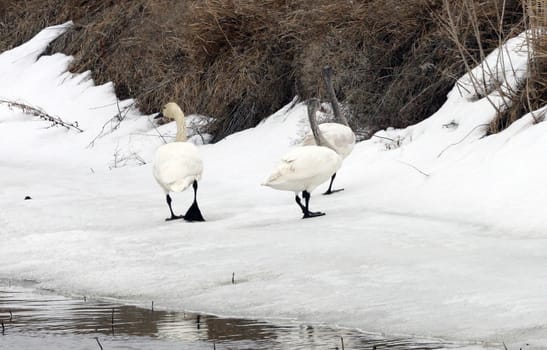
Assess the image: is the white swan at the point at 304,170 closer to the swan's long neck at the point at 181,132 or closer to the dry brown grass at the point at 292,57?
the swan's long neck at the point at 181,132

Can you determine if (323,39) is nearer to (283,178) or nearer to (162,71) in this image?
(162,71)

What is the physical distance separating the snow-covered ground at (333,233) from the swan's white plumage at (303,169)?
1.09 feet

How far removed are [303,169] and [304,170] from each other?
0.01 meters

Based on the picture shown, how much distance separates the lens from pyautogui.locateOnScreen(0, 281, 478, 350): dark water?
5980 millimetres

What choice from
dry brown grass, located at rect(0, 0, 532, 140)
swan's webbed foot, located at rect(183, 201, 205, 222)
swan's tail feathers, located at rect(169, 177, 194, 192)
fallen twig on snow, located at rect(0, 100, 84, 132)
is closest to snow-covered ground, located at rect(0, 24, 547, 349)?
swan's webbed foot, located at rect(183, 201, 205, 222)

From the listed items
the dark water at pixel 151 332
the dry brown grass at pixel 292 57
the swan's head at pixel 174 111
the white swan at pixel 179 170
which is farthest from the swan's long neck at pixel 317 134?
the dark water at pixel 151 332

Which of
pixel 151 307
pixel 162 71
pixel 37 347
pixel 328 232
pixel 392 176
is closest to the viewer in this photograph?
pixel 37 347

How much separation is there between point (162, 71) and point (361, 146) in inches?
207

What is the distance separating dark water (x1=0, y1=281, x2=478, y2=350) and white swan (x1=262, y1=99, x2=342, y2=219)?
279 centimetres

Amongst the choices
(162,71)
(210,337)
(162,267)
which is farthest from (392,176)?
(162,71)

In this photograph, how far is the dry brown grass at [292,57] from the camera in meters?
14.1

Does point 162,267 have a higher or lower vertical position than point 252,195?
lower

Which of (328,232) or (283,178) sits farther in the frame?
(283,178)

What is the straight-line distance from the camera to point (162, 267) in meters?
8.39
